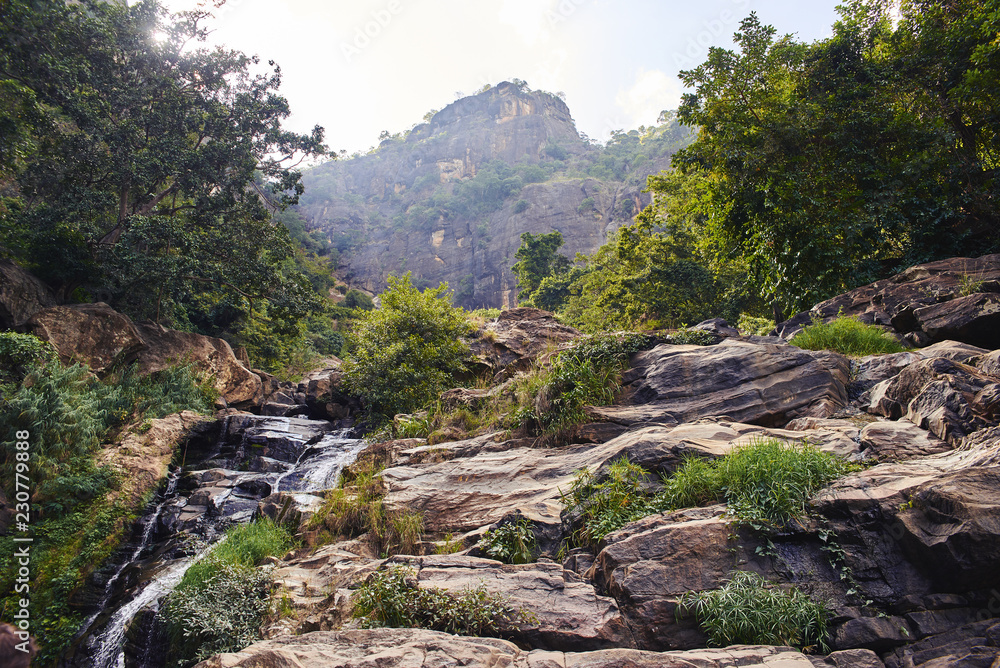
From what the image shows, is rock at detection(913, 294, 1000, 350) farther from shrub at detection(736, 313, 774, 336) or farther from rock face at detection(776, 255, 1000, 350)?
shrub at detection(736, 313, 774, 336)

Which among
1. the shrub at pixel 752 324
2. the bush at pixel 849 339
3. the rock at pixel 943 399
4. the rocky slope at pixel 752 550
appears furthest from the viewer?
the shrub at pixel 752 324

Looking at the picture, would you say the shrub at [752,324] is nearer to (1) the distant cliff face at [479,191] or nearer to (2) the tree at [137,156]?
(2) the tree at [137,156]

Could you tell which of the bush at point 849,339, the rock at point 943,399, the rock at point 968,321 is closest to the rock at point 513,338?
the bush at point 849,339

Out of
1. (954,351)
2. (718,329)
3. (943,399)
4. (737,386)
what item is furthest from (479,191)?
(943,399)

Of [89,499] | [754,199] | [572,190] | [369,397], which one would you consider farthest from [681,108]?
[572,190]

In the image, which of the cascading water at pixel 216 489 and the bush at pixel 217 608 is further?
the cascading water at pixel 216 489

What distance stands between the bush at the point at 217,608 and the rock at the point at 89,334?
9.91 meters

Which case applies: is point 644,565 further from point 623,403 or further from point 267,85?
point 267,85

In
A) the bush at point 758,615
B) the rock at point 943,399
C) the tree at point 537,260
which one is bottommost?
the bush at point 758,615

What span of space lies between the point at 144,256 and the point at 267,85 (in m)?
9.07

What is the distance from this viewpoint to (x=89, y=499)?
9531 millimetres

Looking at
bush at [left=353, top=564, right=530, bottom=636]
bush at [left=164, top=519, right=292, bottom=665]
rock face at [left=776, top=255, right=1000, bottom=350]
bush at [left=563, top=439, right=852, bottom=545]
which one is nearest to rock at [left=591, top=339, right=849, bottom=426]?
bush at [left=563, top=439, right=852, bottom=545]

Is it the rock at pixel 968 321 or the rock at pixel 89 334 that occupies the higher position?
the rock at pixel 89 334

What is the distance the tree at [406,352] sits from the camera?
518 inches
